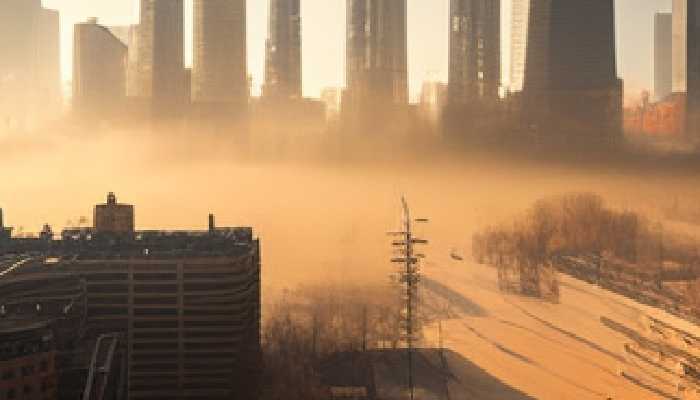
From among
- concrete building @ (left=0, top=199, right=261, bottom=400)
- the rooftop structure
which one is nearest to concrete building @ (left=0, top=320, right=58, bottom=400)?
concrete building @ (left=0, top=199, right=261, bottom=400)

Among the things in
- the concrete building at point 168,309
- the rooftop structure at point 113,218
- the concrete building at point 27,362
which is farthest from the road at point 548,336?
the concrete building at point 27,362

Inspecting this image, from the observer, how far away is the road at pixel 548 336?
57.9 meters

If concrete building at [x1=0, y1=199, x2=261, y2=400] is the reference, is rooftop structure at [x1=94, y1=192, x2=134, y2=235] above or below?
above

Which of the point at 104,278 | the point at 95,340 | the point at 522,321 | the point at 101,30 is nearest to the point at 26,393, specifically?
the point at 95,340

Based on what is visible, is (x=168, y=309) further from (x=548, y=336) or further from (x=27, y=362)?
(x=548, y=336)

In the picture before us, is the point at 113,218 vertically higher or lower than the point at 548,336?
higher

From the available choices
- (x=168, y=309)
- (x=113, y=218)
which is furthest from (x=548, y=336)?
(x=168, y=309)

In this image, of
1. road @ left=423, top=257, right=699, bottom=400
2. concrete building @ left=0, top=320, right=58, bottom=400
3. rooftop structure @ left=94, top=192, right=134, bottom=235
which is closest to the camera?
concrete building @ left=0, top=320, right=58, bottom=400

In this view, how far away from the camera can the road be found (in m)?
57.9

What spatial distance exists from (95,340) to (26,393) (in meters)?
6.71

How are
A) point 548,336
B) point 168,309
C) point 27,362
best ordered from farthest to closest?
point 548,336 → point 168,309 → point 27,362

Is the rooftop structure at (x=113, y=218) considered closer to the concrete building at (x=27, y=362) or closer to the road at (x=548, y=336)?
the concrete building at (x=27, y=362)

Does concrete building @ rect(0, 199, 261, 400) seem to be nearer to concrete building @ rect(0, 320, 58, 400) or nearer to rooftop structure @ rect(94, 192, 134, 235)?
rooftop structure @ rect(94, 192, 134, 235)

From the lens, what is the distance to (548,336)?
71.5 metres
